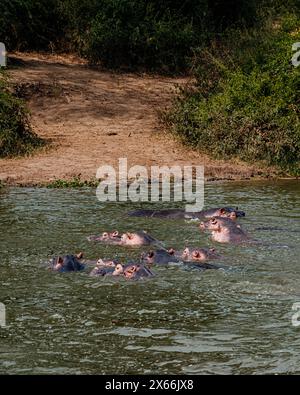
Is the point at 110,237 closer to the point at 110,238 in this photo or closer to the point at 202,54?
A: the point at 110,238

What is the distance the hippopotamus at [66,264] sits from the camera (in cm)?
967

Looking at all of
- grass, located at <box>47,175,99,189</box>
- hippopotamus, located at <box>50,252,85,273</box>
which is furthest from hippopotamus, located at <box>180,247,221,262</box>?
grass, located at <box>47,175,99,189</box>

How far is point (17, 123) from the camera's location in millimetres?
16531

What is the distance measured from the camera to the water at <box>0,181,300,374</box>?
24.0ft

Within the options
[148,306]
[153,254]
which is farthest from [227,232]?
[148,306]

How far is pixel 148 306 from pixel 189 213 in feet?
12.6

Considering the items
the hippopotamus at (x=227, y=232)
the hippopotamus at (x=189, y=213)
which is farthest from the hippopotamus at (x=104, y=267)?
the hippopotamus at (x=189, y=213)

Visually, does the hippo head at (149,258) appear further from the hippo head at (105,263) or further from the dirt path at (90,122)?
the dirt path at (90,122)

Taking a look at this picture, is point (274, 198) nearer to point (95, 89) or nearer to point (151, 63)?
point (95, 89)

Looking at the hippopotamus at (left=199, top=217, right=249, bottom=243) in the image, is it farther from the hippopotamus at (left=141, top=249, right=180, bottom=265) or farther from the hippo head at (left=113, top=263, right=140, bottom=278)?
the hippo head at (left=113, top=263, right=140, bottom=278)

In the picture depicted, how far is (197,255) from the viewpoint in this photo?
33.2 ft

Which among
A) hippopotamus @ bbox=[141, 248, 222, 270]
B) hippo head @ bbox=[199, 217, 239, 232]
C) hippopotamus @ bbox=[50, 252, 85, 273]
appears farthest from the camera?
hippo head @ bbox=[199, 217, 239, 232]

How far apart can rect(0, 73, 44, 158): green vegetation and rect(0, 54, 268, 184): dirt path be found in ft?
0.96

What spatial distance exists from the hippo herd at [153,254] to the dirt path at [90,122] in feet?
12.6
